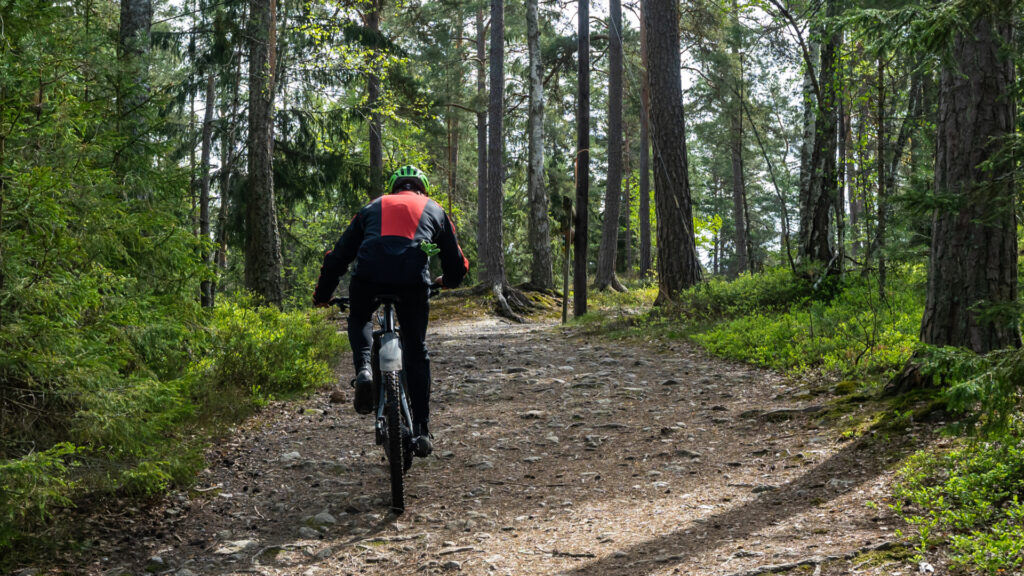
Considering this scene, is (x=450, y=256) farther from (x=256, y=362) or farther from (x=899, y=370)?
(x=899, y=370)

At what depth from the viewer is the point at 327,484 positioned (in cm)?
518

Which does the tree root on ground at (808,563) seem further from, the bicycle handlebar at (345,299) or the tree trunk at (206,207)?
the tree trunk at (206,207)

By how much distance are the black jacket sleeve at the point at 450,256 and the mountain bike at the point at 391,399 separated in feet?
0.83

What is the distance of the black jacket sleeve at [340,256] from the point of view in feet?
15.6

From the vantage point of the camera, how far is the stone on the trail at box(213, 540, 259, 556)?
12.9ft

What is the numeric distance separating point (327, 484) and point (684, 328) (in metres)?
7.56

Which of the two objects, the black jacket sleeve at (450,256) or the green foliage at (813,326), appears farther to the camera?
the green foliage at (813,326)

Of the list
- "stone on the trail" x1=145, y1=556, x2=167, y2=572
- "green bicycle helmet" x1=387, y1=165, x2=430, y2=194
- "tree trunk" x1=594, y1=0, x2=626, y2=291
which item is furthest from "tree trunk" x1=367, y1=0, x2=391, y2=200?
"stone on the trail" x1=145, y1=556, x2=167, y2=572

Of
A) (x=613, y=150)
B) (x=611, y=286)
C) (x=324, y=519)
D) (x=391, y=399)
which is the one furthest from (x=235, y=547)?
(x=613, y=150)

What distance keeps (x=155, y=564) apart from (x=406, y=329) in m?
1.95

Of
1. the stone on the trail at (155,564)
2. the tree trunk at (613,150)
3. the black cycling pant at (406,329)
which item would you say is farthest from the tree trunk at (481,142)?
the stone on the trail at (155,564)

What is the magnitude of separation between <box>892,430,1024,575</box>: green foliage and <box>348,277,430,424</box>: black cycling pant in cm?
290

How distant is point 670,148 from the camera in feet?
42.8

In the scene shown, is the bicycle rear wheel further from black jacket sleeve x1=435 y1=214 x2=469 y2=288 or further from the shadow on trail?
the shadow on trail
